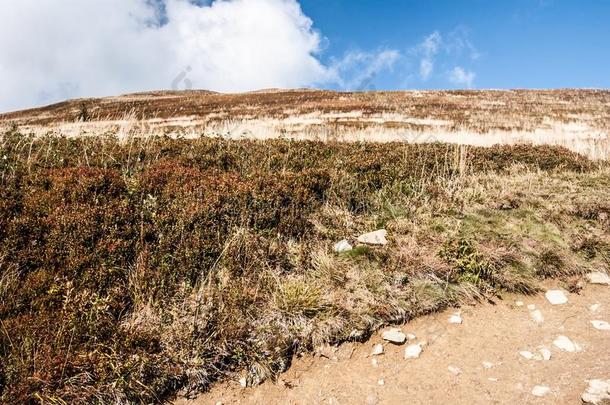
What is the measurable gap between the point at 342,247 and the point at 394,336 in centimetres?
163

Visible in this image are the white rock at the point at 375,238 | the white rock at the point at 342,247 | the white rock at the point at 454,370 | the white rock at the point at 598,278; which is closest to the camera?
the white rock at the point at 454,370

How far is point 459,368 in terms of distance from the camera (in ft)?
13.2

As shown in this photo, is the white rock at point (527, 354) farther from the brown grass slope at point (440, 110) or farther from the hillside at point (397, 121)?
the brown grass slope at point (440, 110)

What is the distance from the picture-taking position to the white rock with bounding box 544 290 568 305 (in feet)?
16.5

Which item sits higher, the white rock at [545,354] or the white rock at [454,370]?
the white rock at [545,354]

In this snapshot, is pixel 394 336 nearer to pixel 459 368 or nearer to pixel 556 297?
pixel 459 368

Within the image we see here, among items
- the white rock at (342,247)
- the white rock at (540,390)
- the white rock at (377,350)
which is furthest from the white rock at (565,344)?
the white rock at (342,247)

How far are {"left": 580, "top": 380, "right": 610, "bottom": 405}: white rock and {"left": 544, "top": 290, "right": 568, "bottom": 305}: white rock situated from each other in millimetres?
1491

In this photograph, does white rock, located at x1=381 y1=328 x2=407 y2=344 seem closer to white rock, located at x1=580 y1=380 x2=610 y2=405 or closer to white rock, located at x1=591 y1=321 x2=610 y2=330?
white rock, located at x1=580 y1=380 x2=610 y2=405

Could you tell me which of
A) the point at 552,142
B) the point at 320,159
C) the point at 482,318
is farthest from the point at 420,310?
the point at 552,142

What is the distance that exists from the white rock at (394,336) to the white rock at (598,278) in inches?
114

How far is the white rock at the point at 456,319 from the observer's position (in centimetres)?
471

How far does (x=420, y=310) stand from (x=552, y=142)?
452 inches

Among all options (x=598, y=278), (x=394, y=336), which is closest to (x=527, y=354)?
(x=394, y=336)
